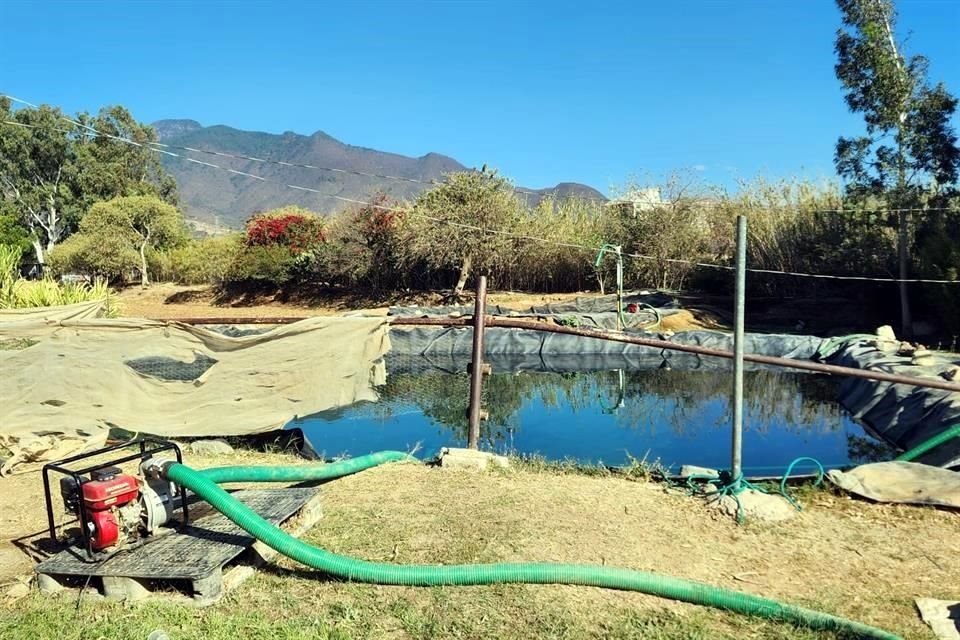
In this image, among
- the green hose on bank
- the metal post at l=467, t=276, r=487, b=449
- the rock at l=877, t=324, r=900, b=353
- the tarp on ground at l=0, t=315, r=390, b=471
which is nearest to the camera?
the green hose on bank

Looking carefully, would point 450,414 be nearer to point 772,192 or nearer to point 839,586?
point 839,586

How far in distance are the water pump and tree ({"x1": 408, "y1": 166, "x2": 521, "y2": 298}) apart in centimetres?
1493

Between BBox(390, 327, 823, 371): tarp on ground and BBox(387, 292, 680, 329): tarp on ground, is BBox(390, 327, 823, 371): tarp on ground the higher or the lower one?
the lower one

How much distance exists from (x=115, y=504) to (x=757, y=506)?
3209 millimetres

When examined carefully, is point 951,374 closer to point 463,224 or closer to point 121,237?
point 463,224

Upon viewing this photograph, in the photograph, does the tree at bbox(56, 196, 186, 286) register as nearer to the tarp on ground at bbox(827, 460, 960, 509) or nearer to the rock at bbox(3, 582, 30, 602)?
the rock at bbox(3, 582, 30, 602)

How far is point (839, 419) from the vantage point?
29.0 ft

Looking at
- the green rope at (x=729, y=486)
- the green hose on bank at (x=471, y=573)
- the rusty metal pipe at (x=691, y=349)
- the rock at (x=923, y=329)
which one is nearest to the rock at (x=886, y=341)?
the rock at (x=923, y=329)

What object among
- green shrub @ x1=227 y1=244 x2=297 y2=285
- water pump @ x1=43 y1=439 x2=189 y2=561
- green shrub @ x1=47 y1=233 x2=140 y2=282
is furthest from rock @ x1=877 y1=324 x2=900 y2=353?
green shrub @ x1=47 y1=233 x2=140 y2=282

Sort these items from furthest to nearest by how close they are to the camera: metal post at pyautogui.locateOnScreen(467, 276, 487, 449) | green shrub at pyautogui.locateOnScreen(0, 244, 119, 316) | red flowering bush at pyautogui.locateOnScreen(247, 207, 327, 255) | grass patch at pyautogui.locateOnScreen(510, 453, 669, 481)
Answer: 1. red flowering bush at pyautogui.locateOnScreen(247, 207, 327, 255)
2. green shrub at pyautogui.locateOnScreen(0, 244, 119, 316)
3. metal post at pyautogui.locateOnScreen(467, 276, 487, 449)
4. grass patch at pyautogui.locateOnScreen(510, 453, 669, 481)

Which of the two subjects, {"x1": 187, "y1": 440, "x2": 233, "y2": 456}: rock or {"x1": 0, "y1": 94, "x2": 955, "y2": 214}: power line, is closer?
{"x1": 187, "y1": 440, "x2": 233, "y2": 456}: rock

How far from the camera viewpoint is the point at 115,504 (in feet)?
10.3

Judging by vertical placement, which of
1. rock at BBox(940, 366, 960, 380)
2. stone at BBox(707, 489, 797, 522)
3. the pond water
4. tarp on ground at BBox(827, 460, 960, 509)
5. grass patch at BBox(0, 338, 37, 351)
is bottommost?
the pond water

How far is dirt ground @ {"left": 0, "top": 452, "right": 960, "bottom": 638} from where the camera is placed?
2908 mm
